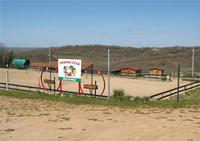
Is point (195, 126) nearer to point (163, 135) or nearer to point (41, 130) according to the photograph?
point (163, 135)

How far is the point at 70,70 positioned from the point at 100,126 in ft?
43.0

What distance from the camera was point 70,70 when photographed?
2295cm

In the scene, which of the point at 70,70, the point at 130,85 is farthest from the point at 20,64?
the point at 70,70

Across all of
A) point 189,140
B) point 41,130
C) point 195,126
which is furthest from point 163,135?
point 41,130

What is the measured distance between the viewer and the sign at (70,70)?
2261cm

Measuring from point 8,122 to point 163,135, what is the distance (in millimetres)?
4245

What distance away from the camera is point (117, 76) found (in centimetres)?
5669

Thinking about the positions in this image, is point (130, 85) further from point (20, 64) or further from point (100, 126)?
point (20, 64)

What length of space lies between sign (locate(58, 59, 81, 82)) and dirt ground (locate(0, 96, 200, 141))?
9.84 metres

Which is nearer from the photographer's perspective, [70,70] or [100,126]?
[100,126]

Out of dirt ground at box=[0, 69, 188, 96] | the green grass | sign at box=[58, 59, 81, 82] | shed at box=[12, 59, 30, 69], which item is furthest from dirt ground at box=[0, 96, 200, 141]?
shed at box=[12, 59, 30, 69]

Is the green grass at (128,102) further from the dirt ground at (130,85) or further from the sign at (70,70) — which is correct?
the dirt ground at (130,85)

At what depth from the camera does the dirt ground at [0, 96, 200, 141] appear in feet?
28.5

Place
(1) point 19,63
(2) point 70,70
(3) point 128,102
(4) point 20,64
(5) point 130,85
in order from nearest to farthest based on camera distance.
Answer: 1. (3) point 128,102
2. (2) point 70,70
3. (5) point 130,85
4. (4) point 20,64
5. (1) point 19,63
